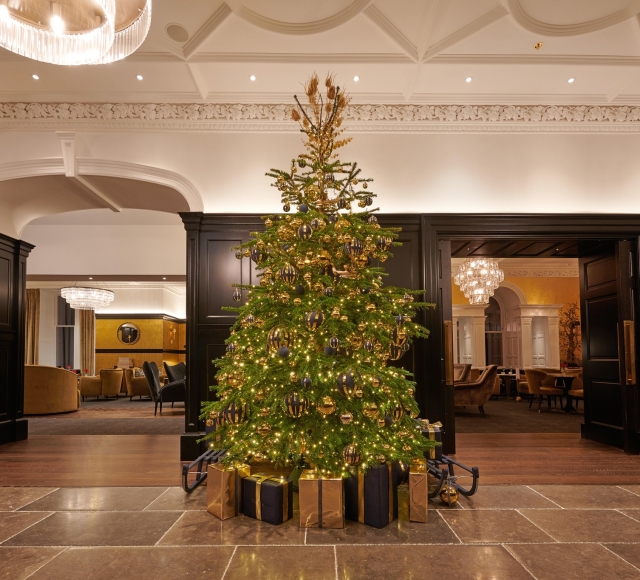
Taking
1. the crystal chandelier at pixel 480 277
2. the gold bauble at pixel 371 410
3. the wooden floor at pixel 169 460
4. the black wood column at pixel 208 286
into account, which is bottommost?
the wooden floor at pixel 169 460

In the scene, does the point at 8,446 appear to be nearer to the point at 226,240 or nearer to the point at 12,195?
the point at 12,195

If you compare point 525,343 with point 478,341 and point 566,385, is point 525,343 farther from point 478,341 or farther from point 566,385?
point 566,385

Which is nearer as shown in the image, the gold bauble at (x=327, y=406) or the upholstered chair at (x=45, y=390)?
the gold bauble at (x=327, y=406)

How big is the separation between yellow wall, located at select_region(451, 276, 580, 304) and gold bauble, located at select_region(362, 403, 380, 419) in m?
11.5

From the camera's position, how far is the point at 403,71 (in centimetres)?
485

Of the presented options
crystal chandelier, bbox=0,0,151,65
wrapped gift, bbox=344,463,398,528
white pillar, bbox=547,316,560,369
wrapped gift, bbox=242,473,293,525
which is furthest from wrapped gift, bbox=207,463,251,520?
white pillar, bbox=547,316,560,369

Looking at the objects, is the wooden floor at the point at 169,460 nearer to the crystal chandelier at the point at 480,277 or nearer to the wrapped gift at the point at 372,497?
the wrapped gift at the point at 372,497

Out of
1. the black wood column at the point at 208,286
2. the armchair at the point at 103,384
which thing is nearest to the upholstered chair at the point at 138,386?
the armchair at the point at 103,384

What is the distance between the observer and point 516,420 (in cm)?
796

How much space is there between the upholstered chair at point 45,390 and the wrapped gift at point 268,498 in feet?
25.2

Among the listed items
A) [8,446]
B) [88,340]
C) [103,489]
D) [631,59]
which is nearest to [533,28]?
[631,59]

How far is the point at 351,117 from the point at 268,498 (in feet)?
13.0

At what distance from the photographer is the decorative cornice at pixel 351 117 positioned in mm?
5359

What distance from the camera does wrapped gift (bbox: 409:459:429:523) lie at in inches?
117
